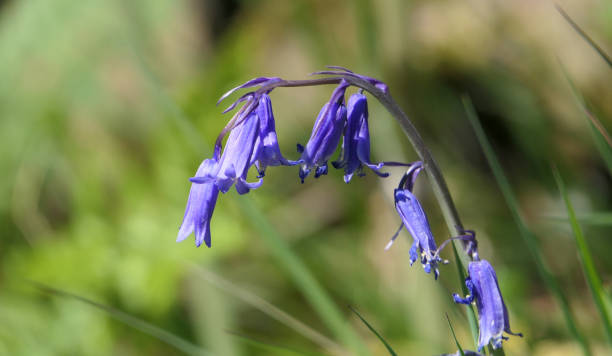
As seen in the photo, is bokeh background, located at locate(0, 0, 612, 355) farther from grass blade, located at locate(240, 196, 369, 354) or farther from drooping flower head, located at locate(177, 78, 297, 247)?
drooping flower head, located at locate(177, 78, 297, 247)

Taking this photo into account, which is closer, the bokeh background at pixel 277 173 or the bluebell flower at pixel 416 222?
the bluebell flower at pixel 416 222

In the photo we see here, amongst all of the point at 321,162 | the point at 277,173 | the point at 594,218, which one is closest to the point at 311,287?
the point at 321,162

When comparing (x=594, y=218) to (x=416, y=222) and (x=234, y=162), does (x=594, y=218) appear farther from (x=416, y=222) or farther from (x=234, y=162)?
(x=234, y=162)

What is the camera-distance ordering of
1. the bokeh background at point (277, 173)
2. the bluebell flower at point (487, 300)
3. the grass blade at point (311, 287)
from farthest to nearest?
the bokeh background at point (277, 173), the grass blade at point (311, 287), the bluebell flower at point (487, 300)

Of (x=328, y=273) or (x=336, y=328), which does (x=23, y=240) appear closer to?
(x=328, y=273)

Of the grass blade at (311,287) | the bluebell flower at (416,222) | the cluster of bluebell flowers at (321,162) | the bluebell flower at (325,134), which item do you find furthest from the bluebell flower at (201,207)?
the grass blade at (311,287)

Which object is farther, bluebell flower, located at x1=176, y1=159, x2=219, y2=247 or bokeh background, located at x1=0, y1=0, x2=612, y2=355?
bokeh background, located at x1=0, y1=0, x2=612, y2=355

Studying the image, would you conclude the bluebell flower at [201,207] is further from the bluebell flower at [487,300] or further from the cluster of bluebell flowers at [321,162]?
the bluebell flower at [487,300]

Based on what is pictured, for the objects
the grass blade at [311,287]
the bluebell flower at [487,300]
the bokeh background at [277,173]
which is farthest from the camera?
the bokeh background at [277,173]

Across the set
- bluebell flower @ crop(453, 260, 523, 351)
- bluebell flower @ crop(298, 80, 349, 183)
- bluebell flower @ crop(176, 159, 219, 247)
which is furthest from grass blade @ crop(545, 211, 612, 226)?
bluebell flower @ crop(176, 159, 219, 247)
